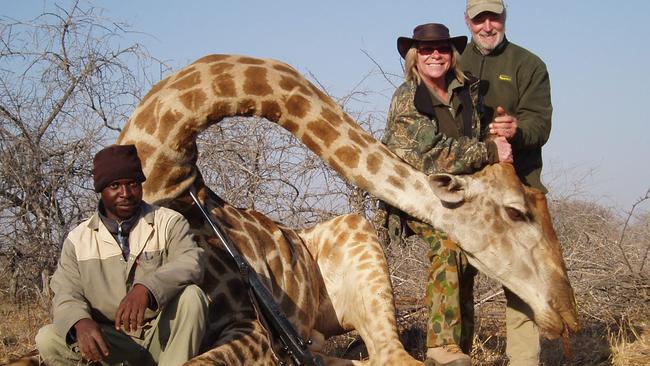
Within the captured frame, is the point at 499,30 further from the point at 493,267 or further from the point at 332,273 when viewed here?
the point at 332,273

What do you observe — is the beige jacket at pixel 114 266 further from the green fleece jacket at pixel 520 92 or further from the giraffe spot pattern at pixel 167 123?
the green fleece jacket at pixel 520 92

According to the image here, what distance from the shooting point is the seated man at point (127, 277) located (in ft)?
13.0

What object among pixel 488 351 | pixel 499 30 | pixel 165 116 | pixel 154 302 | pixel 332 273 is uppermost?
pixel 499 30

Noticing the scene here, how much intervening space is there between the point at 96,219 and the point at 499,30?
9.86ft

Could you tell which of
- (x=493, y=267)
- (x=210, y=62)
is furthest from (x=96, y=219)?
(x=493, y=267)

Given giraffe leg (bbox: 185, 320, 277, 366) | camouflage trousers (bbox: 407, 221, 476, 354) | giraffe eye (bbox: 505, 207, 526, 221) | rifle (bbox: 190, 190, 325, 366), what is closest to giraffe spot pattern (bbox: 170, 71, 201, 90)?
rifle (bbox: 190, 190, 325, 366)

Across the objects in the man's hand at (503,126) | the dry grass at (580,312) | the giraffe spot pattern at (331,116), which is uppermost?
the giraffe spot pattern at (331,116)

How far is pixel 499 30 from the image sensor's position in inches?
228

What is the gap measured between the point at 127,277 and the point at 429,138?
77.7 inches

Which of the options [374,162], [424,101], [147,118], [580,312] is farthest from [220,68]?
[580,312]

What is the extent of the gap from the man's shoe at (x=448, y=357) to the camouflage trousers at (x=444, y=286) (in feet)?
0.09

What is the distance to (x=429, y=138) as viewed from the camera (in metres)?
5.12

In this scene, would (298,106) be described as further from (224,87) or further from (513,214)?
(513,214)

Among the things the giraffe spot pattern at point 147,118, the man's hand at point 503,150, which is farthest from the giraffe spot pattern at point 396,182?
the giraffe spot pattern at point 147,118
